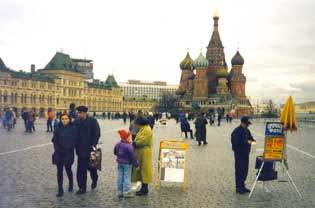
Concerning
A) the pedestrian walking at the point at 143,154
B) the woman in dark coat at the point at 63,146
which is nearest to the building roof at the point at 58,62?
the woman in dark coat at the point at 63,146

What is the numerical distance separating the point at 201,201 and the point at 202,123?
14127 mm

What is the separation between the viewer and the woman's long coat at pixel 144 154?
9.14 meters

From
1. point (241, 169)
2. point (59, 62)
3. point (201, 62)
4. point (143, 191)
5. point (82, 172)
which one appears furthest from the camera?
point (201, 62)

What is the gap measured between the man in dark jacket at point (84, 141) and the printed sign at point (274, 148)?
12.4ft

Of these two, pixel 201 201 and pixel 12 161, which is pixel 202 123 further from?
pixel 201 201

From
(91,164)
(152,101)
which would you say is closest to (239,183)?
(91,164)

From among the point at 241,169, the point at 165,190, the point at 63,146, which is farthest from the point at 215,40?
the point at 63,146

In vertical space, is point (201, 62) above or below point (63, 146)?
above

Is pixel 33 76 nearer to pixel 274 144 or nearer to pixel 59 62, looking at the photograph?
pixel 59 62

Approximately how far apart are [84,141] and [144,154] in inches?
53.1

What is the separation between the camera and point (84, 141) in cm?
927

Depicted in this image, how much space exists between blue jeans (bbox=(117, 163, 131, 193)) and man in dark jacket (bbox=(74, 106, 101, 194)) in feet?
2.90

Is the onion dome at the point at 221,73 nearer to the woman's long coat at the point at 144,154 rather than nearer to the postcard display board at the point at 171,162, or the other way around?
the postcard display board at the point at 171,162

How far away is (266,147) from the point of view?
367 inches
